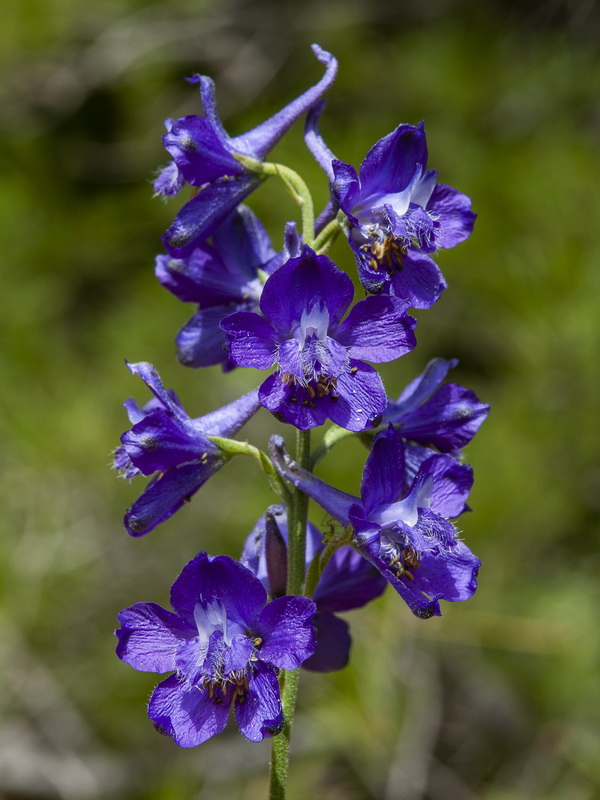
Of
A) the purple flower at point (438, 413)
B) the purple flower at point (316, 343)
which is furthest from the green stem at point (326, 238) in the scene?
the purple flower at point (438, 413)

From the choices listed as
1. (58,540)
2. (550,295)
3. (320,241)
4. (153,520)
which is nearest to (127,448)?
(153,520)

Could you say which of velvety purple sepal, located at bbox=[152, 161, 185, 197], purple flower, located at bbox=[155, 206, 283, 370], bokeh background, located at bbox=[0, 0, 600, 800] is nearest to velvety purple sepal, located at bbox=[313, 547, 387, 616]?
purple flower, located at bbox=[155, 206, 283, 370]

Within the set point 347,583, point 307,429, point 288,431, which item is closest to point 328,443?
point 307,429

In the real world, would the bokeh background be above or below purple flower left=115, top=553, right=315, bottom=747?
below

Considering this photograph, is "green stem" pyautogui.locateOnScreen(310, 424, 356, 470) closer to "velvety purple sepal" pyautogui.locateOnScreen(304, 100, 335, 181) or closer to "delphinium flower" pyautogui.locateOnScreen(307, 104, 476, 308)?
"delphinium flower" pyautogui.locateOnScreen(307, 104, 476, 308)

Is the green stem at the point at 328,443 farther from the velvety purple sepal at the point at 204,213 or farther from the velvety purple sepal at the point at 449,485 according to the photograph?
the velvety purple sepal at the point at 204,213

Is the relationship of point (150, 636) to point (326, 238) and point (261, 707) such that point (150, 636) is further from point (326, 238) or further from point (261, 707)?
point (326, 238)

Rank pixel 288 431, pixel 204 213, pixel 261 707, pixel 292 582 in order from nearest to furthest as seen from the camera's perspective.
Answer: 1. pixel 261 707
2. pixel 292 582
3. pixel 204 213
4. pixel 288 431
